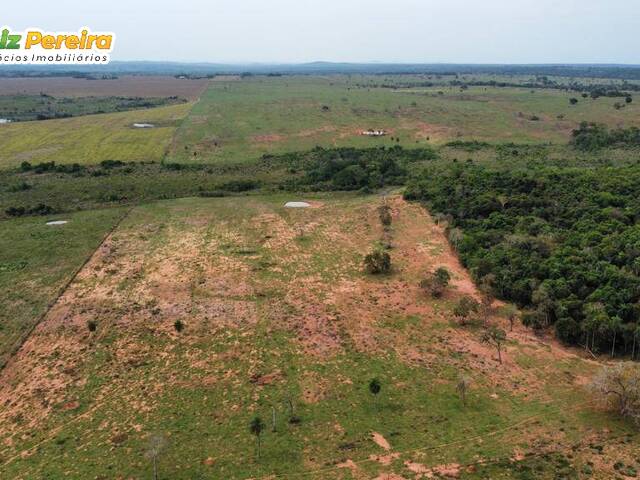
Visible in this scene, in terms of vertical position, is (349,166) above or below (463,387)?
Result: above

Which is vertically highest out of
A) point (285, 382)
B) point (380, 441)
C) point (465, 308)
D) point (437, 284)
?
point (437, 284)

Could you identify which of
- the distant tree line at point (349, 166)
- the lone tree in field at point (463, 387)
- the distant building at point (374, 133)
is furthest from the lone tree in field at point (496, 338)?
the distant building at point (374, 133)

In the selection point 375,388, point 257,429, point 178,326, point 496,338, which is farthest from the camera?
point 178,326

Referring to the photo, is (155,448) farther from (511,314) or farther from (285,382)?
(511,314)

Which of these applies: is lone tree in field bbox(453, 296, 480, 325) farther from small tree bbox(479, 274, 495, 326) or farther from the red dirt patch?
the red dirt patch

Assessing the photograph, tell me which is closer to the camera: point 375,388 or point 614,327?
point 375,388

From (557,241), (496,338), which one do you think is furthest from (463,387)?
(557,241)

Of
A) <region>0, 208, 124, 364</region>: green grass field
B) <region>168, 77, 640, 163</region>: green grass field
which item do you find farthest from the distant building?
<region>0, 208, 124, 364</region>: green grass field

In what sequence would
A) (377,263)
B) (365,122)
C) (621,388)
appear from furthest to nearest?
1. (365,122)
2. (377,263)
3. (621,388)
